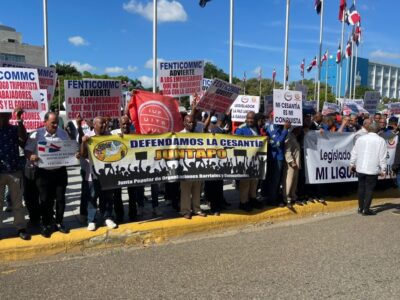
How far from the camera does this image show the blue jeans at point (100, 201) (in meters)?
6.20

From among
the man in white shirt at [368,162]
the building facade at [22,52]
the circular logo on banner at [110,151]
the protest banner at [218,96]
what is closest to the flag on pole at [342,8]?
the man in white shirt at [368,162]

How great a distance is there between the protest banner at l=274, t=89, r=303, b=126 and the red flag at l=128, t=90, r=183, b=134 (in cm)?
182

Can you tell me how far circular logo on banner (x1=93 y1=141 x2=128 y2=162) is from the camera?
6.12m

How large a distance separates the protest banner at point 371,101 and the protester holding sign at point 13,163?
11322 millimetres

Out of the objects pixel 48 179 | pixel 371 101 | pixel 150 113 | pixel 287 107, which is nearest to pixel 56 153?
pixel 48 179

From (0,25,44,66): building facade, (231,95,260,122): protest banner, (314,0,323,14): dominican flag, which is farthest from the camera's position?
(0,25,44,66): building facade

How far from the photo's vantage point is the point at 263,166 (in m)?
7.32

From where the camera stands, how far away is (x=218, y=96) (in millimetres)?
7426

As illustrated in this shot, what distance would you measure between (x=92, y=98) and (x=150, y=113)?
3.17 feet

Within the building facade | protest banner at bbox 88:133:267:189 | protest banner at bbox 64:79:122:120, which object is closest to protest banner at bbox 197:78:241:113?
protest banner at bbox 88:133:267:189

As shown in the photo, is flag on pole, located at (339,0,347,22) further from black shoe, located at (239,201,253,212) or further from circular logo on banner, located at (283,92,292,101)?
black shoe, located at (239,201,253,212)

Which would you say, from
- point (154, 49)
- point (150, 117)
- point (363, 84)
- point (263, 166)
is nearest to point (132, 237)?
point (150, 117)

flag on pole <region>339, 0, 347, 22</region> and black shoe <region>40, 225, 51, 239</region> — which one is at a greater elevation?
flag on pole <region>339, 0, 347, 22</region>

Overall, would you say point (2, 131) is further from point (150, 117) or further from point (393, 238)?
point (393, 238)
